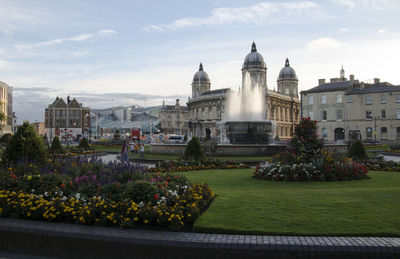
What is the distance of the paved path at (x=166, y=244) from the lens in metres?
5.02

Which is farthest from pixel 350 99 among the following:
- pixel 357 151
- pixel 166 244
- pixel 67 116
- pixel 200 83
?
pixel 67 116

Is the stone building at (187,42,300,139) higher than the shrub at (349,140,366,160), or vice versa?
the stone building at (187,42,300,139)

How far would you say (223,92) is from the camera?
9144 centimetres

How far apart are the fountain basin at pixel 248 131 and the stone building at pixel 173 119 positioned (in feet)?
383

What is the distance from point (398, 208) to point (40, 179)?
7.28m

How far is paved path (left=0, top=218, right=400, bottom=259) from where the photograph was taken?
502 cm

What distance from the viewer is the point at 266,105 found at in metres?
85.8

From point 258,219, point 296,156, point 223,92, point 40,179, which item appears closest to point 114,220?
point 258,219

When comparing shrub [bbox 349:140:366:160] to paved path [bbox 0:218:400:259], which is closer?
paved path [bbox 0:218:400:259]

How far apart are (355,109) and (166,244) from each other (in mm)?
64737

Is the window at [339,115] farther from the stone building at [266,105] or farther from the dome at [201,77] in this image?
the dome at [201,77]

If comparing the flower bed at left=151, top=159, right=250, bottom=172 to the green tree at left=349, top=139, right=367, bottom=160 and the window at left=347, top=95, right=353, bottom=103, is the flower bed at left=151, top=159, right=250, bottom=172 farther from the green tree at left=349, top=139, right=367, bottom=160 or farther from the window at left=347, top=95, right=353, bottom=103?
the window at left=347, top=95, right=353, bottom=103

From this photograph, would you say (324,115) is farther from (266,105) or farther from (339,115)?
(266,105)

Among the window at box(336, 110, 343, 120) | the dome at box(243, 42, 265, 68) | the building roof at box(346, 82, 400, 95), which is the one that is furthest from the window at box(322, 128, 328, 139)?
the dome at box(243, 42, 265, 68)
